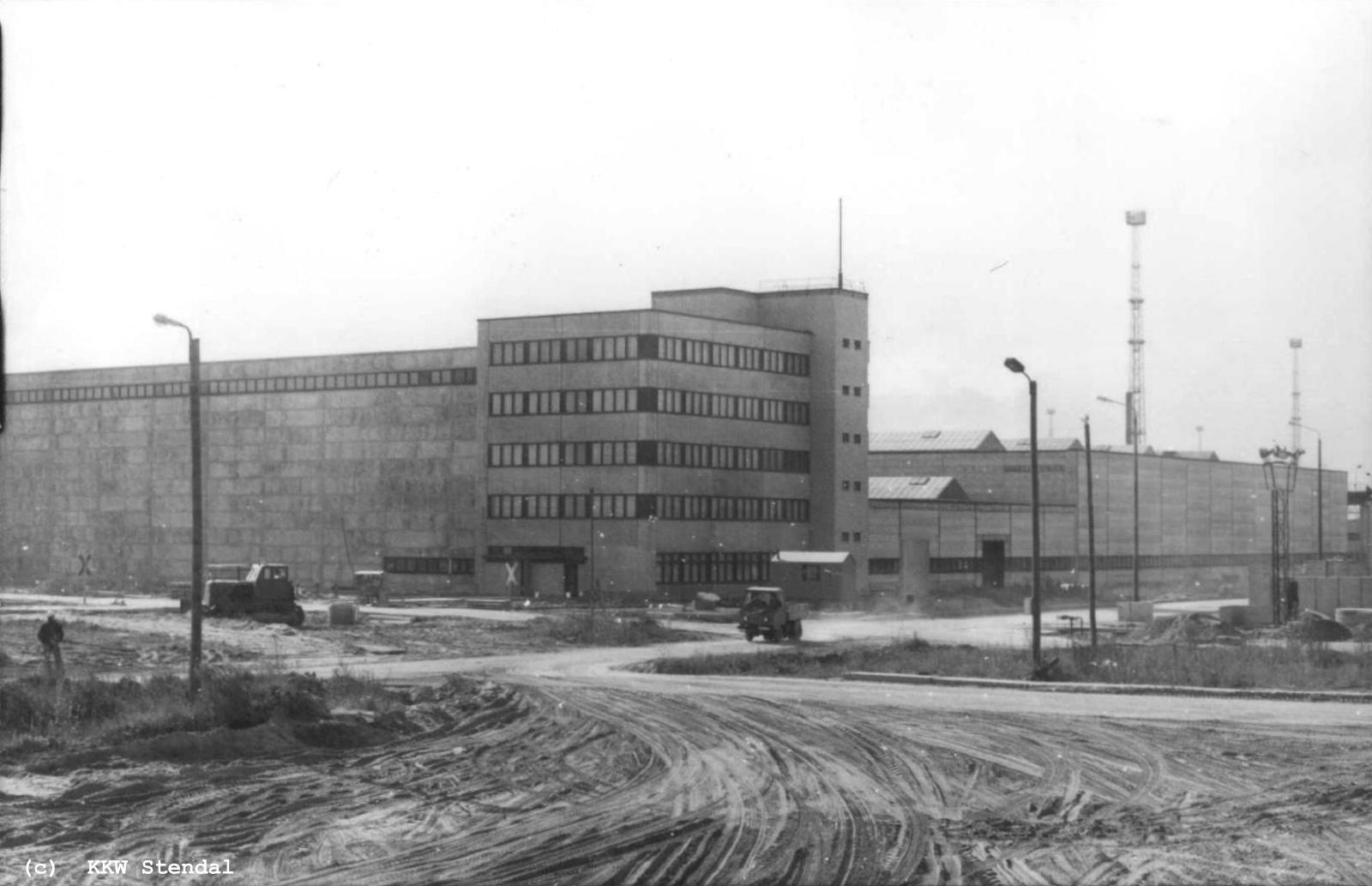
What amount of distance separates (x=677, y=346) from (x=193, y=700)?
6341cm

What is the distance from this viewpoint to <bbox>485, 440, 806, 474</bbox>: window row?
8731 centimetres

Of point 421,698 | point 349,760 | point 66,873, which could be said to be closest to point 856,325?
point 421,698

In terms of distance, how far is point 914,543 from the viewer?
98.9 m

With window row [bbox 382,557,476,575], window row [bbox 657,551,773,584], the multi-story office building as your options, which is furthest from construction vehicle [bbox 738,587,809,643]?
window row [bbox 382,557,476,575]

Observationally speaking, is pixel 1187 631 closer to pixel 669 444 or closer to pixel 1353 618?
pixel 1353 618

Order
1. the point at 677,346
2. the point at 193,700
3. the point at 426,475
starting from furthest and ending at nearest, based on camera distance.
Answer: the point at 426,475
the point at 677,346
the point at 193,700

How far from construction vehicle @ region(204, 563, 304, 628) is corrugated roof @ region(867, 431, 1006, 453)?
7581 cm

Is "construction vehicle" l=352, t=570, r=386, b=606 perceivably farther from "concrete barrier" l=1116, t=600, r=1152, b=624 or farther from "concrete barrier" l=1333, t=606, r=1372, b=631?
"concrete barrier" l=1333, t=606, r=1372, b=631

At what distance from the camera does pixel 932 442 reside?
5221 inches

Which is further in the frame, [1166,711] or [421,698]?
[421,698]

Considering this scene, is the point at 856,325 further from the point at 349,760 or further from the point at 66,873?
the point at 66,873

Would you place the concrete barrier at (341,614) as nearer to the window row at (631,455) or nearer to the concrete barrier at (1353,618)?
the window row at (631,455)

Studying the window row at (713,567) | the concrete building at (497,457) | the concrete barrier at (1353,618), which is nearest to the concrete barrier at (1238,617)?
the concrete barrier at (1353,618)

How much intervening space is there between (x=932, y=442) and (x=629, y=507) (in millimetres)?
51879
